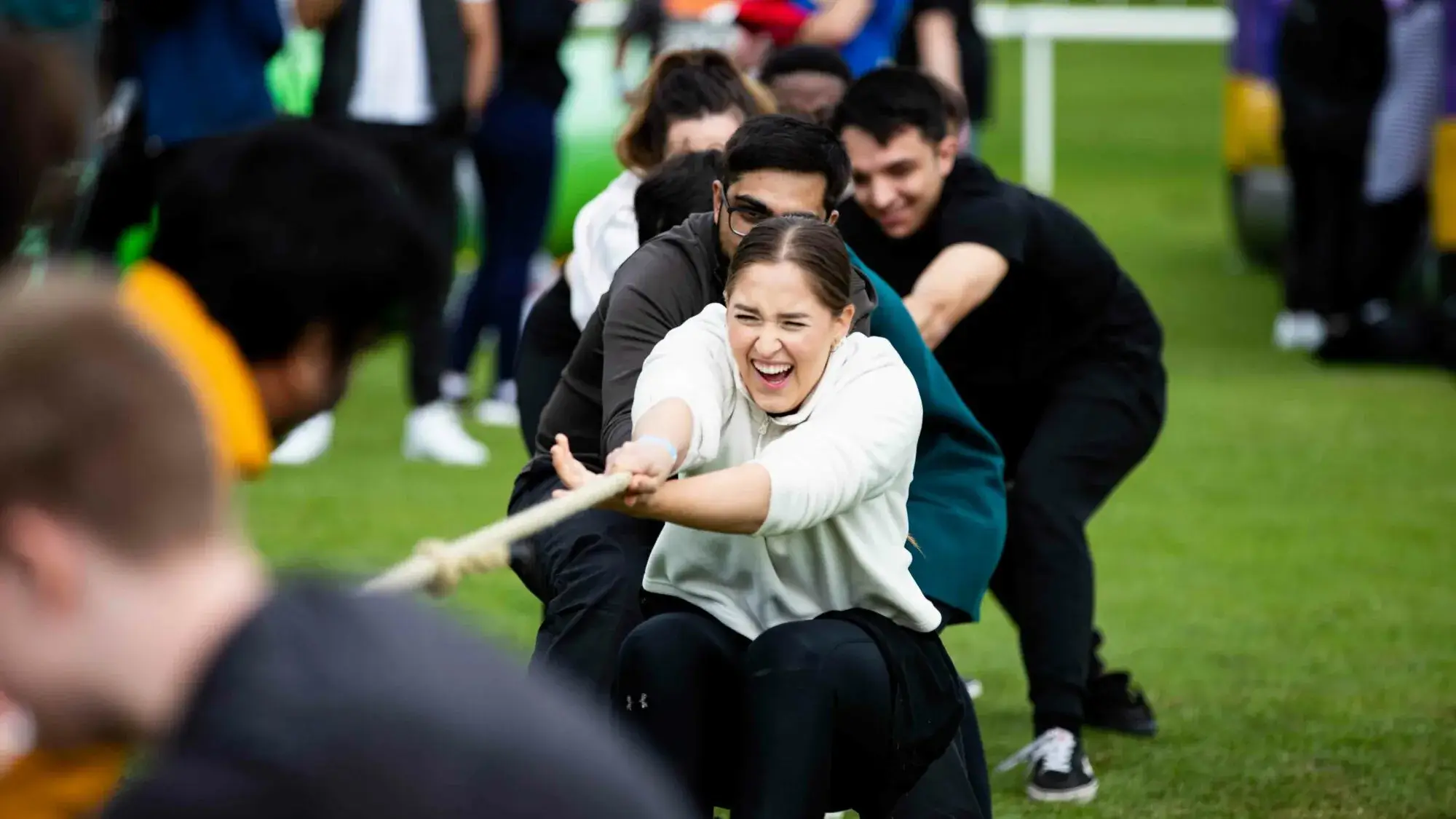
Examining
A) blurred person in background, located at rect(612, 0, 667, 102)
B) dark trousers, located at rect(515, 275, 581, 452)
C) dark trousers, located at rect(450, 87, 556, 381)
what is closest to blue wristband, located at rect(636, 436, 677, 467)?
dark trousers, located at rect(515, 275, 581, 452)

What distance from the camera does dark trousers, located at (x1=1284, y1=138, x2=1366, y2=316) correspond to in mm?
9977

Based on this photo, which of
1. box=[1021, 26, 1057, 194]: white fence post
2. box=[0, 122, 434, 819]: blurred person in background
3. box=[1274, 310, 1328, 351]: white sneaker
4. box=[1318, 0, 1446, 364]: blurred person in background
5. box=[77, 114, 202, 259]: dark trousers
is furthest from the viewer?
box=[1021, 26, 1057, 194]: white fence post

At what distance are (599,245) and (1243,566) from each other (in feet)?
9.33

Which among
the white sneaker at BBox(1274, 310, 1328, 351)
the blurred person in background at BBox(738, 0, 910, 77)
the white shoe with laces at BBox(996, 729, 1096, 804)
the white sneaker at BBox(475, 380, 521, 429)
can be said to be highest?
the blurred person in background at BBox(738, 0, 910, 77)

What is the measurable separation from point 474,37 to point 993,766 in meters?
4.18

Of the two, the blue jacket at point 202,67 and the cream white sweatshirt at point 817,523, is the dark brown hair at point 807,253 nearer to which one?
the cream white sweatshirt at point 817,523

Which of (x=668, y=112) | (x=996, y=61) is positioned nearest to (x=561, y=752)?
(x=668, y=112)

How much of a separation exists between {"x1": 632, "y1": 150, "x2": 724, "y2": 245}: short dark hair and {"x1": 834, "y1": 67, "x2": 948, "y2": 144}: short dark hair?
43cm

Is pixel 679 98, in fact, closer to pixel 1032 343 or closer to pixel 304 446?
pixel 1032 343

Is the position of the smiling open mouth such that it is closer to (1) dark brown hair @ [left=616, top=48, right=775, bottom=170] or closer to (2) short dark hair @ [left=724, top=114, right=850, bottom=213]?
(2) short dark hair @ [left=724, top=114, right=850, bottom=213]

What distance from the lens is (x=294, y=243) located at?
74.7 inches

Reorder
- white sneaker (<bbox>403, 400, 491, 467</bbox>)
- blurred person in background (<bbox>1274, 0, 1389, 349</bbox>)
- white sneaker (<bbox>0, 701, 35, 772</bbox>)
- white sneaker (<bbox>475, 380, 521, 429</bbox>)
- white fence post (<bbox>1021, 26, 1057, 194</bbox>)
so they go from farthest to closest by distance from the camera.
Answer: white fence post (<bbox>1021, 26, 1057, 194</bbox>) < blurred person in background (<bbox>1274, 0, 1389, 349</bbox>) < white sneaker (<bbox>475, 380, 521, 429</bbox>) < white sneaker (<bbox>403, 400, 491, 467</bbox>) < white sneaker (<bbox>0, 701, 35, 772</bbox>)

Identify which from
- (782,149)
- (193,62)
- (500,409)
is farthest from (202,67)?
(782,149)

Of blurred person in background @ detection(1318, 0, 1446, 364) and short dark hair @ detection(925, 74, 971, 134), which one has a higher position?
short dark hair @ detection(925, 74, 971, 134)
